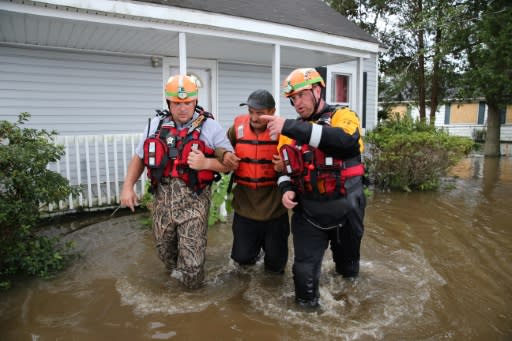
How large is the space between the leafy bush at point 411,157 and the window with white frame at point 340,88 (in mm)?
2997

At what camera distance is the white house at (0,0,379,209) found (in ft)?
19.4

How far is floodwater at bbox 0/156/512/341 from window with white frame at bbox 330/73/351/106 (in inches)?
270

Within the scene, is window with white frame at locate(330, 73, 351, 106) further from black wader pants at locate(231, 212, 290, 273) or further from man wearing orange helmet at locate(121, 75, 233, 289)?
man wearing orange helmet at locate(121, 75, 233, 289)

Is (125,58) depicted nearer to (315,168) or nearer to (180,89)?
(180,89)

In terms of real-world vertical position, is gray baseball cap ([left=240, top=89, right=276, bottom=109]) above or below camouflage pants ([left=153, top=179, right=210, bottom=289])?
above

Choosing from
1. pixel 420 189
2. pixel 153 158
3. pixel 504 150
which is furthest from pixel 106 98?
pixel 504 150

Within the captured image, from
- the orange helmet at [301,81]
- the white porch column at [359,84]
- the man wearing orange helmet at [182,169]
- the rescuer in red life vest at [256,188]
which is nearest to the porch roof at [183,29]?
the white porch column at [359,84]

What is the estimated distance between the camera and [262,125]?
3.57 metres

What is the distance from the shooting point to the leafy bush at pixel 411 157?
8258 mm

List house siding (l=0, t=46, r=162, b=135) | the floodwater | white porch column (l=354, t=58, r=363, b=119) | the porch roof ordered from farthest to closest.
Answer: white porch column (l=354, t=58, r=363, b=119) < house siding (l=0, t=46, r=162, b=135) < the porch roof < the floodwater

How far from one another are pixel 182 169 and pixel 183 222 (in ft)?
1.50

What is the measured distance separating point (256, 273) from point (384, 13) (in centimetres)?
2367

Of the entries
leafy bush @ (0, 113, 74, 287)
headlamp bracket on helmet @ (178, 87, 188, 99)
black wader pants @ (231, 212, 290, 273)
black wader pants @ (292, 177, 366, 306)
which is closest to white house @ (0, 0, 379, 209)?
leafy bush @ (0, 113, 74, 287)

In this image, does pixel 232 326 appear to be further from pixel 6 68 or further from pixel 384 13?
pixel 384 13
